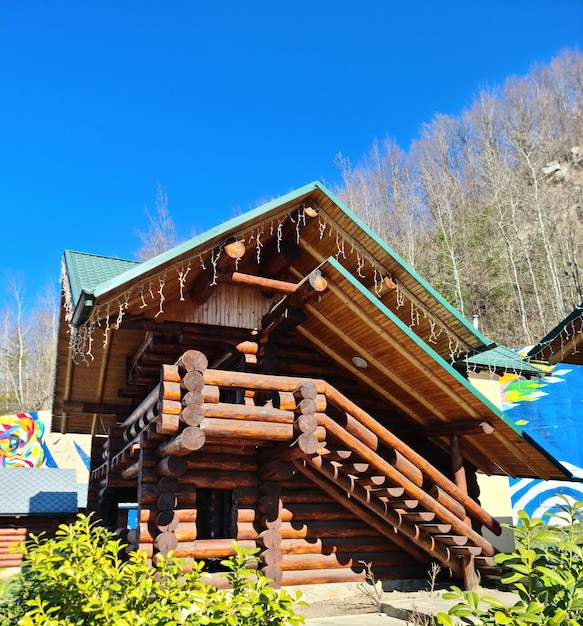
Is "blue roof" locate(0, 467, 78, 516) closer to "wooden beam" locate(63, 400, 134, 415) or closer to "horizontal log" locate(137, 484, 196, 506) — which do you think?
"wooden beam" locate(63, 400, 134, 415)

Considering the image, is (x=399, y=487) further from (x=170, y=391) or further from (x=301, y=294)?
(x=170, y=391)

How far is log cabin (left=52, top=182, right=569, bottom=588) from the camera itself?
364 inches

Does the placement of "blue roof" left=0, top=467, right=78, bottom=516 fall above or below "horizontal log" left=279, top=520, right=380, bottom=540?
above

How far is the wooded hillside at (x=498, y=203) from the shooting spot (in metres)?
37.1

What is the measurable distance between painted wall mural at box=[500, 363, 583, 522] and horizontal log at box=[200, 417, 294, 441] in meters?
13.3

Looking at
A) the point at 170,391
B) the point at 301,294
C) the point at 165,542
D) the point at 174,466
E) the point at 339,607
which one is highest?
the point at 301,294

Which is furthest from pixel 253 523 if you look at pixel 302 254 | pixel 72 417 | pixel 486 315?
pixel 486 315

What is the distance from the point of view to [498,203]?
128 feet

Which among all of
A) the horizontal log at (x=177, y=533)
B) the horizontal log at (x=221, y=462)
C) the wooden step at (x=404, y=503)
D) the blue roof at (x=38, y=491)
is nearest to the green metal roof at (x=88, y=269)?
the horizontal log at (x=221, y=462)

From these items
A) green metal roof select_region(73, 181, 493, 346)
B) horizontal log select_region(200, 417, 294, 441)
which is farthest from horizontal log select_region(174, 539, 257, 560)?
green metal roof select_region(73, 181, 493, 346)

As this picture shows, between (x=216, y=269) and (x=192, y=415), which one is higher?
(x=216, y=269)

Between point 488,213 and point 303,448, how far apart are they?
1476 inches

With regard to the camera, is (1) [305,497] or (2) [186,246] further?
(1) [305,497]

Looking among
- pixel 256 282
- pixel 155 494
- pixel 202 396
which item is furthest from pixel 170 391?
pixel 256 282
